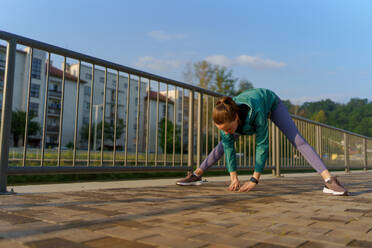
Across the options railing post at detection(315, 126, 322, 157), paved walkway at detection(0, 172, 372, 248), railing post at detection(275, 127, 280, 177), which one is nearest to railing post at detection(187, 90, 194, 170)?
paved walkway at detection(0, 172, 372, 248)

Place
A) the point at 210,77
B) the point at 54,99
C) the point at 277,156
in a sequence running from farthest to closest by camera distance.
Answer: the point at 54,99, the point at 210,77, the point at 277,156

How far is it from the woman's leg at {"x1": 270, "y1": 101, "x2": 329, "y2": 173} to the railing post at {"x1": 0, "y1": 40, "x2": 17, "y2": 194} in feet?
7.31

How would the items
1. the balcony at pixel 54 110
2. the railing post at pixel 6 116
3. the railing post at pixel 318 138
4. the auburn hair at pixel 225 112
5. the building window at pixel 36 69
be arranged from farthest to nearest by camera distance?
the balcony at pixel 54 110 → the building window at pixel 36 69 → the railing post at pixel 318 138 → the auburn hair at pixel 225 112 → the railing post at pixel 6 116

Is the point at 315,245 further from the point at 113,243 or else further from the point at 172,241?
the point at 113,243

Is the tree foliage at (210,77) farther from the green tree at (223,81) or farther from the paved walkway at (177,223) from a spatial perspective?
the paved walkway at (177,223)

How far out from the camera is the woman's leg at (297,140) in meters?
2.63

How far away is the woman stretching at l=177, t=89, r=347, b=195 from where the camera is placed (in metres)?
2.30

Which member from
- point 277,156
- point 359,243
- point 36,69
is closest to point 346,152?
point 277,156

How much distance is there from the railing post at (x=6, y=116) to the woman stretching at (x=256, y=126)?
1.53m

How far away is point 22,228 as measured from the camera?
116cm

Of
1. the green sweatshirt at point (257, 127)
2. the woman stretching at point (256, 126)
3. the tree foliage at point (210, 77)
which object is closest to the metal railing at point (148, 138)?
the green sweatshirt at point (257, 127)

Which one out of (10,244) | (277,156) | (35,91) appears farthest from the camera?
(35,91)

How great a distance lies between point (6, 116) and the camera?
2.17m

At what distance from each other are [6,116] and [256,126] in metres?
1.91
